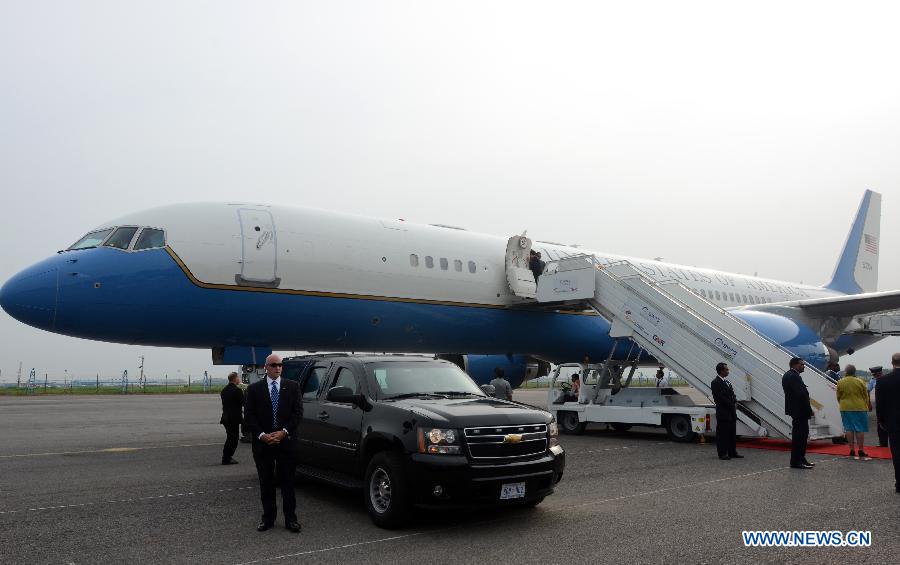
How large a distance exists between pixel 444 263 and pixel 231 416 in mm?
6563

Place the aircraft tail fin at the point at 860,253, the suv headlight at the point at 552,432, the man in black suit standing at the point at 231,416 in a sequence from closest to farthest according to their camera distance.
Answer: the suv headlight at the point at 552,432 < the man in black suit standing at the point at 231,416 < the aircraft tail fin at the point at 860,253

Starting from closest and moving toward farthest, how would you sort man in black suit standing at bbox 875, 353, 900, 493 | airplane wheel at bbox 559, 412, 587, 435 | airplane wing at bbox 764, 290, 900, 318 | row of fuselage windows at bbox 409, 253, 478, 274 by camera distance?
man in black suit standing at bbox 875, 353, 900, 493
row of fuselage windows at bbox 409, 253, 478, 274
airplane wheel at bbox 559, 412, 587, 435
airplane wing at bbox 764, 290, 900, 318

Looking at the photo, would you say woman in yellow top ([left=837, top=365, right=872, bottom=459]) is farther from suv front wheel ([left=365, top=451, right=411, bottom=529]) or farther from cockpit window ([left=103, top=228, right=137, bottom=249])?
cockpit window ([left=103, top=228, right=137, bottom=249])

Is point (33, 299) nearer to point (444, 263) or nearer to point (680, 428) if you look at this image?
point (444, 263)

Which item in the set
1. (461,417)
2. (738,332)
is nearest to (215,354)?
(461,417)

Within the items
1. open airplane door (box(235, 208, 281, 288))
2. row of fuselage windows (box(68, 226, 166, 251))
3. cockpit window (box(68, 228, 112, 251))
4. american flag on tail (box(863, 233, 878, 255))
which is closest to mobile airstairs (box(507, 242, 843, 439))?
open airplane door (box(235, 208, 281, 288))

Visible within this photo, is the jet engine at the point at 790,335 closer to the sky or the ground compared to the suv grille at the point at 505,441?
closer to the sky

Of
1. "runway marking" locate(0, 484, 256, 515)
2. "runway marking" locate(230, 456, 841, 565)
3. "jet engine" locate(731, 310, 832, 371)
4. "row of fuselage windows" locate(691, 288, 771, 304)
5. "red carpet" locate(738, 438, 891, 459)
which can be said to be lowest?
"red carpet" locate(738, 438, 891, 459)

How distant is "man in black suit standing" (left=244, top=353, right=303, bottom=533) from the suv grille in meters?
1.85

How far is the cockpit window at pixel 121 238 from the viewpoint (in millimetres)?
12633

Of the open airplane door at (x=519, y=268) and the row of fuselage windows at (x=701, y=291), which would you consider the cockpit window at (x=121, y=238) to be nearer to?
the row of fuselage windows at (x=701, y=291)

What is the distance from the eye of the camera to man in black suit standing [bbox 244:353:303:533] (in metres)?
6.96

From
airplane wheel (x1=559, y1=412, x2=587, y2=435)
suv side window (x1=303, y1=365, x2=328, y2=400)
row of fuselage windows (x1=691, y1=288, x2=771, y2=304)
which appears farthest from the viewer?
row of fuselage windows (x1=691, y1=288, x2=771, y2=304)

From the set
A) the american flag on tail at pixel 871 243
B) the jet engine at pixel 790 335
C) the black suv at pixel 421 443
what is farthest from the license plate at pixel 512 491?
the american flag on tail at pixel 871 243
